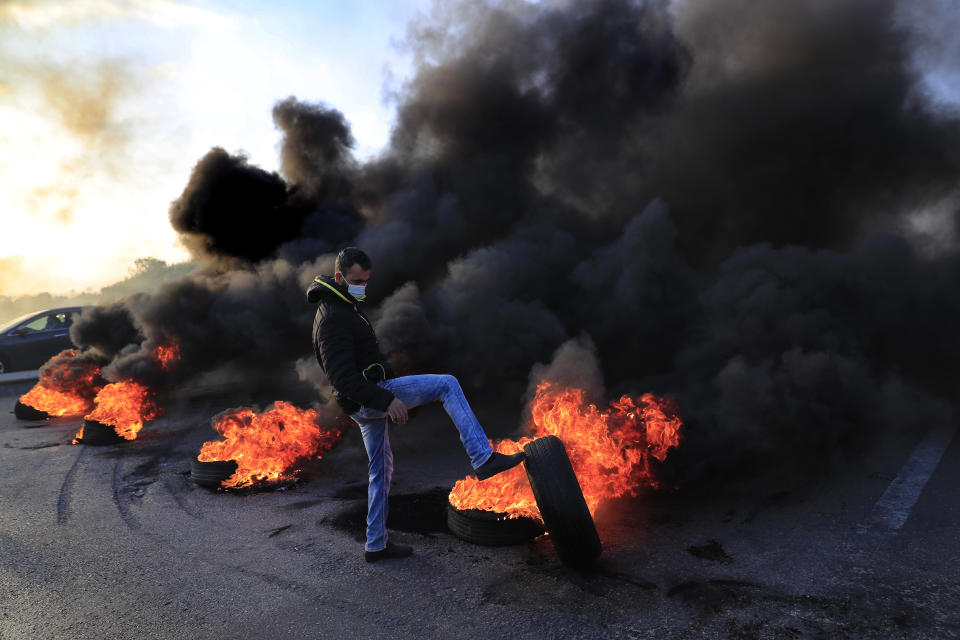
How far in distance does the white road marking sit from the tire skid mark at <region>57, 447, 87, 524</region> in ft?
24.0

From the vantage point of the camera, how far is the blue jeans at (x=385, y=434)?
3.83 m

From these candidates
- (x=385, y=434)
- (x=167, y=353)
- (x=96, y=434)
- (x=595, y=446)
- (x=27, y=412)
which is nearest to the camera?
(x=385, y=434)

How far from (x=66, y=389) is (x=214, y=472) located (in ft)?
22.2

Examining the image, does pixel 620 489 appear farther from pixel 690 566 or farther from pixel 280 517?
pixel 280 517

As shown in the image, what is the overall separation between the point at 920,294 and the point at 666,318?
3.74 meters

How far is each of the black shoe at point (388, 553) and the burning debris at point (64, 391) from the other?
9.45 metres

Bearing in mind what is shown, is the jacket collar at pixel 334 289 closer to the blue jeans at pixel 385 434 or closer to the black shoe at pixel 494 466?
the blue jeans at pixel 385 434

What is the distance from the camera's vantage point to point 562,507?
369cm

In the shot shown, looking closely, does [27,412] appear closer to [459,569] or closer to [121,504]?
[121,504]

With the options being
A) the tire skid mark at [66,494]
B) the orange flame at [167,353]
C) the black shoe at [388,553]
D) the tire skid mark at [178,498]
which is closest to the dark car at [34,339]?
the orange flame at [167,353]

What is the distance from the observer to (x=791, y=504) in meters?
4.95

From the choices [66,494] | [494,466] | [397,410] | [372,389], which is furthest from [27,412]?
[494,466]

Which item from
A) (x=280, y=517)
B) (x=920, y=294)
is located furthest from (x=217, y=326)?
(x=920, y=294)

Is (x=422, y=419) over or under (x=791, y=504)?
over
